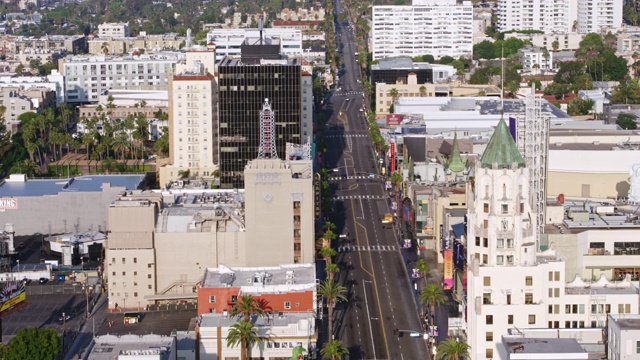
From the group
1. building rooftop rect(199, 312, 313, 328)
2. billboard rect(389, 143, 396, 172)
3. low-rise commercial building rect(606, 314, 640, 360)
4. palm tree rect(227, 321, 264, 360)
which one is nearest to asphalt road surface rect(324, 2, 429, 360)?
building rooftop rect(199, 312, 313, 328)

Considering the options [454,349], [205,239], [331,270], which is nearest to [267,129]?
[205,239]

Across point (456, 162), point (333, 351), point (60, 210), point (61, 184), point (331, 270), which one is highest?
point (456, 162)

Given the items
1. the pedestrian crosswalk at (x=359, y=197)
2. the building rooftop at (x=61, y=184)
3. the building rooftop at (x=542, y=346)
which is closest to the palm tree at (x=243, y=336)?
the building rooftop at (x=542, y=346)

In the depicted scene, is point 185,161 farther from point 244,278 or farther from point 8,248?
point 244,278

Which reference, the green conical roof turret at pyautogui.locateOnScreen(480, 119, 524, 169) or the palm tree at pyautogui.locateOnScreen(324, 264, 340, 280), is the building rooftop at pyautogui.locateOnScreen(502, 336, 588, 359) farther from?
the palm tree at pyautogui.locateOnScreen(324, 264, 340, 280)

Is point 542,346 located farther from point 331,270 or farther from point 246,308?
point 331,270

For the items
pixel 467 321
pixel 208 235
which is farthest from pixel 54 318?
pixel 467 321

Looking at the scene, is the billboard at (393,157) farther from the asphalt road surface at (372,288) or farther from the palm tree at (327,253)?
the palm tree at (327,253)
